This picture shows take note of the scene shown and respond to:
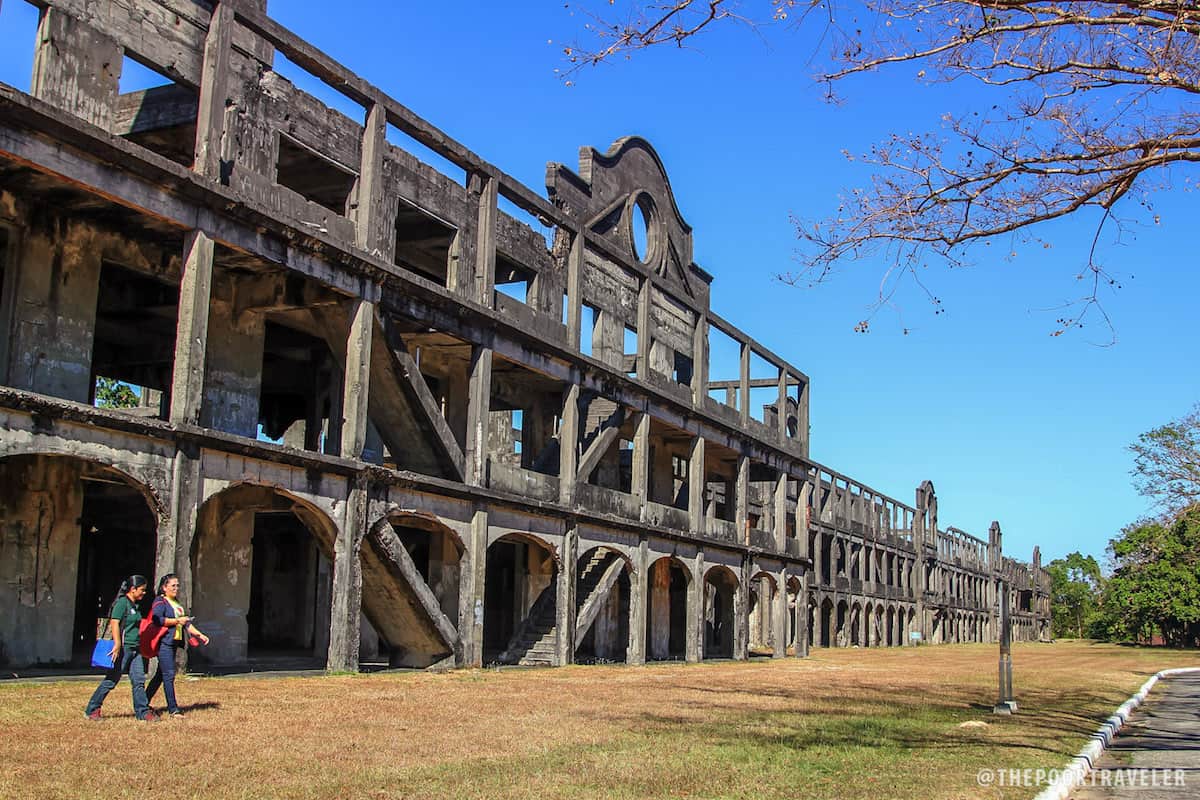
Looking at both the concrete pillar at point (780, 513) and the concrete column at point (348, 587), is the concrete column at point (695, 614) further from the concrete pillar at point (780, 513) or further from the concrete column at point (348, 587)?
the concrete column at point (348, 587)

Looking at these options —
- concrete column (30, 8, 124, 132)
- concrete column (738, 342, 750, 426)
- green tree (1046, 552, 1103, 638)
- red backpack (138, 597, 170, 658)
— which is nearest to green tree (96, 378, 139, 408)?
concrete column (738, 342, 750, 426)

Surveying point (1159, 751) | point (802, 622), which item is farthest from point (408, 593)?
point (802, 622)

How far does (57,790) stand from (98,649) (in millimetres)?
3114

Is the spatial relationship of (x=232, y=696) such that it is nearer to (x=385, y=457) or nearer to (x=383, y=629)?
(x=383, y=629)

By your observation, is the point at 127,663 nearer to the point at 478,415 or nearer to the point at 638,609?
the point at 478,415

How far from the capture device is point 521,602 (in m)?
26.8

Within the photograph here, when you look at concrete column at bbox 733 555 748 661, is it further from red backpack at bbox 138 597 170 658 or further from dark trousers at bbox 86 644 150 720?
dark trousers at bbox 86 644 150 720

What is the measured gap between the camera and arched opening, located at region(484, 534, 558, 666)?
23.7m

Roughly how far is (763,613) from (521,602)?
15.4 m

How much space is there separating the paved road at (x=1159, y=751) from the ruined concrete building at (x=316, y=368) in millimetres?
4043

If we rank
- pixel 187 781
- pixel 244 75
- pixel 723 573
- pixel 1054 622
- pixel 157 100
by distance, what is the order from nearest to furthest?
pixel 187 781 < pixel 244 75 < pixel 157 100 < pixel 723 573 < pixel 1054 622

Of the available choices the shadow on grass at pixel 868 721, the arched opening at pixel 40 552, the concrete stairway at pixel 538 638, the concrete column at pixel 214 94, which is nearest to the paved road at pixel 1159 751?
the shadow on grass at pixel 868 721

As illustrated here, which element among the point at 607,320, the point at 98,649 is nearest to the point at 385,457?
the point at 607,320

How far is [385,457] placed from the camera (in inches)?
946
